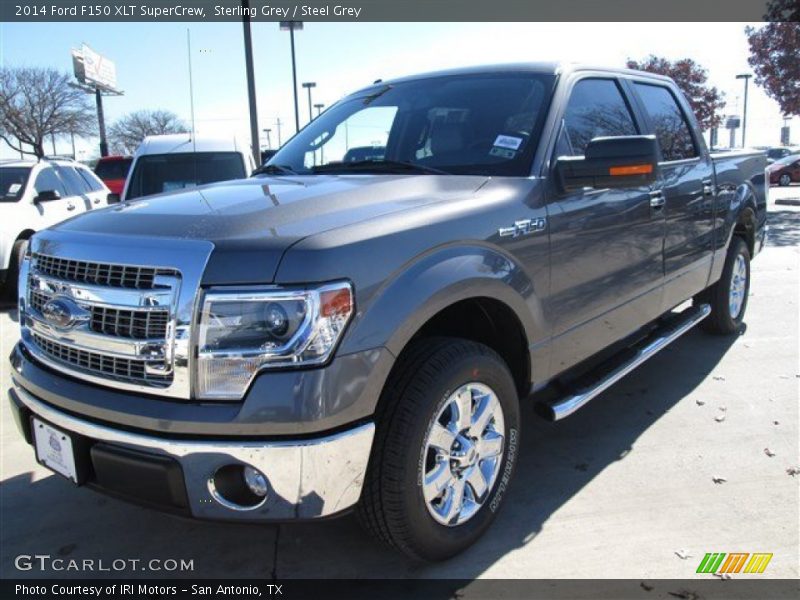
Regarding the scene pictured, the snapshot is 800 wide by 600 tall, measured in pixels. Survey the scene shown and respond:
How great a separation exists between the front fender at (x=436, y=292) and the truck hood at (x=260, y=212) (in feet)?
0.82

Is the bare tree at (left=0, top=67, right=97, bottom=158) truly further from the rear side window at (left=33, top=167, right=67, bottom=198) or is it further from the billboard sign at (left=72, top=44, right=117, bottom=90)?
the rear side window at (left=33, top=167, right=67, bottom=198)

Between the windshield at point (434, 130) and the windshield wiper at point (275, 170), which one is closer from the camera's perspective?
the windshield at point (434, 130)

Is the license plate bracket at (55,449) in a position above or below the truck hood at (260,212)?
below

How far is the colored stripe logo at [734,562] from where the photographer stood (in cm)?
248

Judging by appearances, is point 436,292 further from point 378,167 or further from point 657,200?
point 657,200

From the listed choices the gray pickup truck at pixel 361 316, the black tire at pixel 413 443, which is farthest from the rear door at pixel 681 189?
the black tire at pixel 413 443

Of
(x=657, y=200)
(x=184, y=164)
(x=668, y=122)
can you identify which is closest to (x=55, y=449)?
(x=657, y=200)

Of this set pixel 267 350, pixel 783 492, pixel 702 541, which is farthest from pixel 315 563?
pixel 783 492

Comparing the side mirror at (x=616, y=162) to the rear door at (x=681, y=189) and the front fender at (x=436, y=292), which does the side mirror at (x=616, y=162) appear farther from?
the rear door at (x=681, y=189)

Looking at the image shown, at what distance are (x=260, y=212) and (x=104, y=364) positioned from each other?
731 millimetres

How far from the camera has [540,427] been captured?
3.88 meters

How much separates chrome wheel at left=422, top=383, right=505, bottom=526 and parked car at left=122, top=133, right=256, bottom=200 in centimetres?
630

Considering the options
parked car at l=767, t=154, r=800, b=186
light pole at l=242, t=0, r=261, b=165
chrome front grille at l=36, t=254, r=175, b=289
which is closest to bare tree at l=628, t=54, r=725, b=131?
parked car at l=767, t=154, r=800, b=186

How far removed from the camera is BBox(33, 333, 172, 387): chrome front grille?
2.06 m
